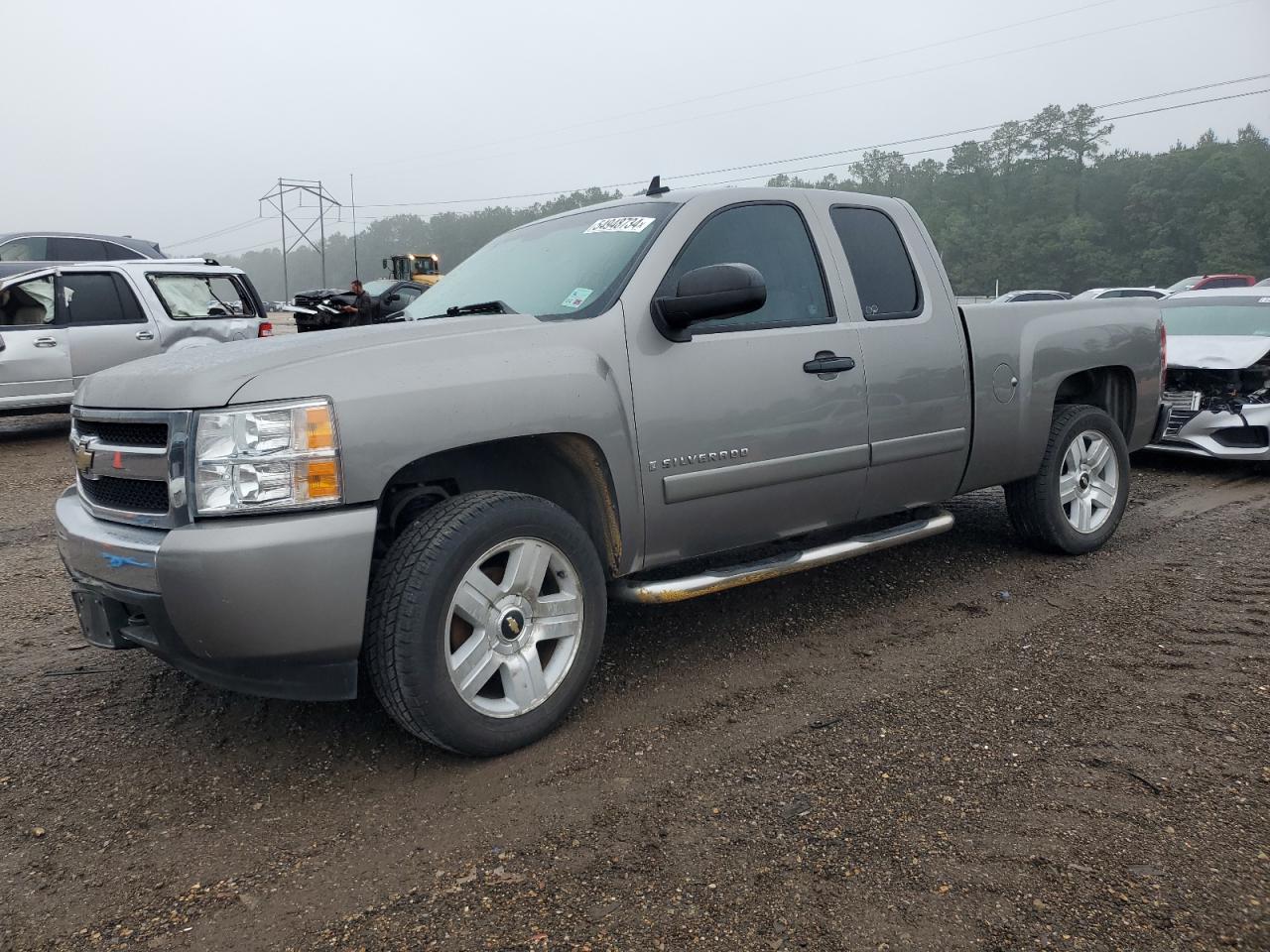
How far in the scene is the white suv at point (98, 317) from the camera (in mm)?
9680

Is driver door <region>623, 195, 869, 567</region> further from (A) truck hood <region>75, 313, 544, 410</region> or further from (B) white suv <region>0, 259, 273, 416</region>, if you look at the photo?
(B) white suv <region>0, 259, 273, 416</region>

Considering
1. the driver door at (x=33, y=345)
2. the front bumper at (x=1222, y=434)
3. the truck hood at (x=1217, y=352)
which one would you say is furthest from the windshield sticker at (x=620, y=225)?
the driver door at (x=33, y=345)

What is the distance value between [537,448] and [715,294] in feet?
2.60

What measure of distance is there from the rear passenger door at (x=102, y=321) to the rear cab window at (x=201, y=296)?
332 mm

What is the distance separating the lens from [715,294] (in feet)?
10.6

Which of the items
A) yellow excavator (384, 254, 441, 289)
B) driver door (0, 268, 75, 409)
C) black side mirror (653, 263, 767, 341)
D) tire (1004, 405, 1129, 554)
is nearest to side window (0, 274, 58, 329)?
driver door (0, 268, 75, 409)

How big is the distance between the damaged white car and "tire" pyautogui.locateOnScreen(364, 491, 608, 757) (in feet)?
19.9

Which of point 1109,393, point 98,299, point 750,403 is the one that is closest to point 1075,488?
point 1109,393

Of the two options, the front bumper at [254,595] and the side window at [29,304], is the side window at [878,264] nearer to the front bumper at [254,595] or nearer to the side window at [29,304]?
the front bumper at [254,595]

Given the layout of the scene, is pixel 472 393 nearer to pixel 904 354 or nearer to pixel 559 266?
pixel 559 266

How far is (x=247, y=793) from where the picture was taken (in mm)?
2844

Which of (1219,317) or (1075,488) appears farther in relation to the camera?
(1219,317)

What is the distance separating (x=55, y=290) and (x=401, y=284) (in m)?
12.2

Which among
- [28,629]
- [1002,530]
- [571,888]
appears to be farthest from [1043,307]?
[28,629]
